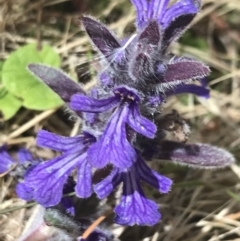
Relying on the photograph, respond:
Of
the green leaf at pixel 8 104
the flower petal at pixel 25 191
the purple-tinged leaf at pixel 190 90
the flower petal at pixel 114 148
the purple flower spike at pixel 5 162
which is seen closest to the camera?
the flower petal at pixel 114 148

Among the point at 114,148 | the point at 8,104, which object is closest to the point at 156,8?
the point at 114,148

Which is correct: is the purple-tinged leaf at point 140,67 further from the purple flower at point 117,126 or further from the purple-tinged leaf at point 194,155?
the purple-tinged leaf at point 194,155

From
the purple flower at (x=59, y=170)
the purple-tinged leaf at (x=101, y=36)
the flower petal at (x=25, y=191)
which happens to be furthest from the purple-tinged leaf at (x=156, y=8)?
the flower petal at (x=25, y=191)

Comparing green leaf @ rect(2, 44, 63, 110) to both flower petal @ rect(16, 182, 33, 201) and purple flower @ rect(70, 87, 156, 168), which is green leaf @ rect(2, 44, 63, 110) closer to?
flower petal @ rect(16, 182, 33, 201)

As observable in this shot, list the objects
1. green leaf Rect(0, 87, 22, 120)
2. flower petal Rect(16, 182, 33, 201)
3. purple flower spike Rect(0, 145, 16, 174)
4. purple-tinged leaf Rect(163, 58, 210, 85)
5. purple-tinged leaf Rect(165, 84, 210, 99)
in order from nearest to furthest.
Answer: purple-tinged leaf Rect(163, 58, 210, 85), flower petal Rect(16, 182, 33, 201), purple-tinged leaf Rect(165, 84, 210, 99), purple flower spike Rect(0, 145, 16, 174), green leaf Rect(0, 87, 22, 120)

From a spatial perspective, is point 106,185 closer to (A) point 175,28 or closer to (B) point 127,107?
(B) point 127,107

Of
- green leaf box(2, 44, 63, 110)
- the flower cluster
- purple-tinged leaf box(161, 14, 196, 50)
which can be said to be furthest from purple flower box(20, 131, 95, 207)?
green leaf box(2, 44, 63, 110)

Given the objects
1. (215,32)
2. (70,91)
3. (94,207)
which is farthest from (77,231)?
(215,32)
